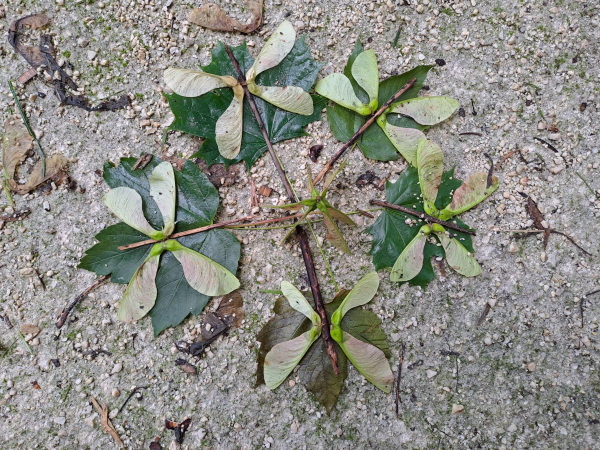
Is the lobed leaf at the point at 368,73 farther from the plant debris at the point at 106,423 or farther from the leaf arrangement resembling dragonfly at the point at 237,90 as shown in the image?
the plant debris at the point at 106,423

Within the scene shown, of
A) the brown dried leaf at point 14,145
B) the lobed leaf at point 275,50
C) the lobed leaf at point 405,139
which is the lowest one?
the brown dried leaf at point 14,145

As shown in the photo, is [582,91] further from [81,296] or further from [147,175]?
[81,296]

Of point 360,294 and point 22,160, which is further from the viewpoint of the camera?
point 22,160

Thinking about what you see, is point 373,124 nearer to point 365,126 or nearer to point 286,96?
point 365,126

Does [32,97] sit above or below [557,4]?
below

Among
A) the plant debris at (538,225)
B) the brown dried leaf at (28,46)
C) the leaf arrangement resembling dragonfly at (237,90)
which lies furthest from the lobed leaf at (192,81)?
the plant debris at (538,225)

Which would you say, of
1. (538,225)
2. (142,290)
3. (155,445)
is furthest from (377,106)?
(155,445)

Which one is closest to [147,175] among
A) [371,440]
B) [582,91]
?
[371,440]
